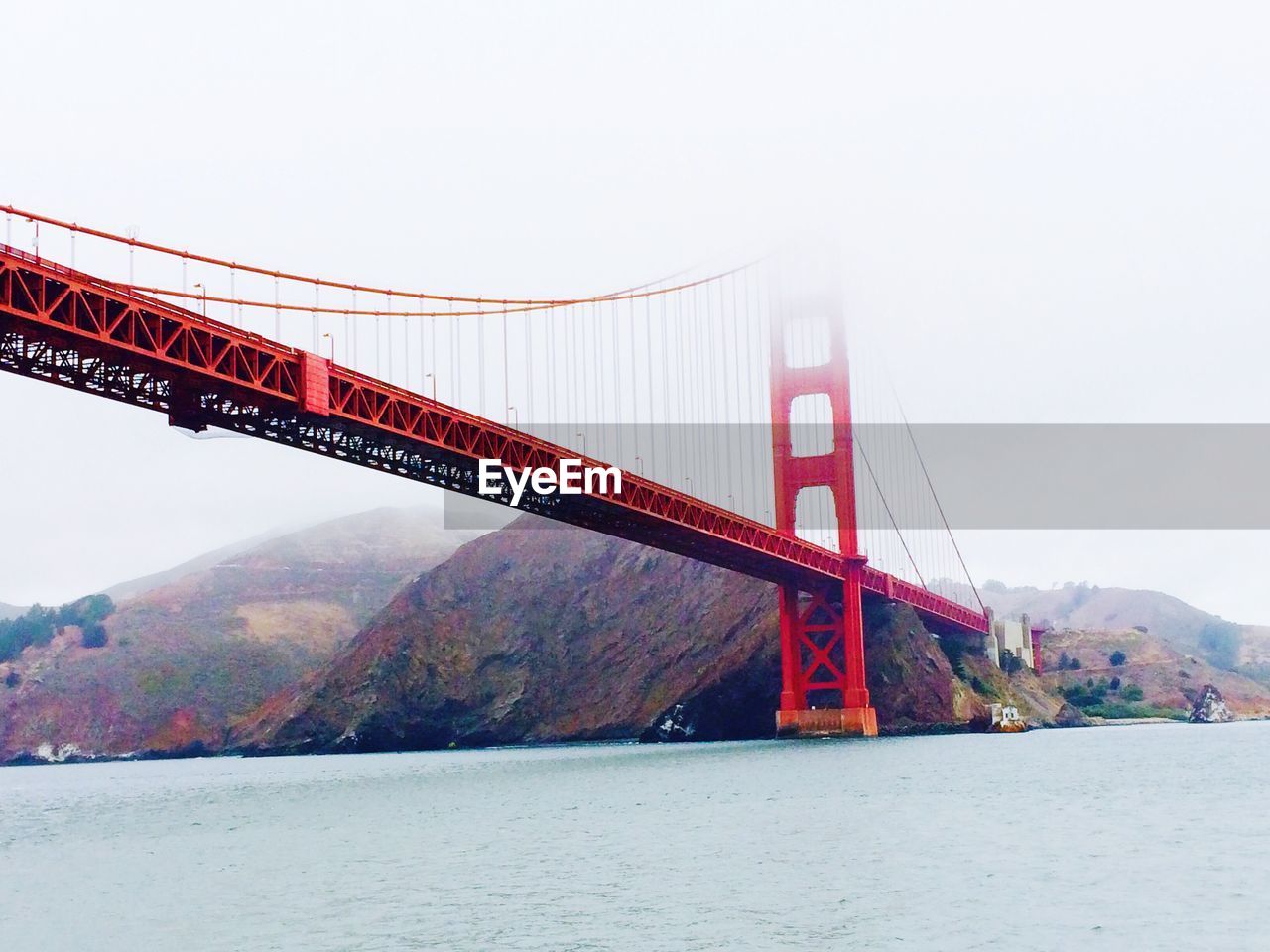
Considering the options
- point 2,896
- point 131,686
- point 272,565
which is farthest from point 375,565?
point 2,896

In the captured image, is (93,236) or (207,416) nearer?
(93,236)

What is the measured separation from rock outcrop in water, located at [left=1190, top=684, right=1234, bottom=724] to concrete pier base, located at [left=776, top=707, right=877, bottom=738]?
202 feet

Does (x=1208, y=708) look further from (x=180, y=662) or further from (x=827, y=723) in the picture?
(x=180, y=662)

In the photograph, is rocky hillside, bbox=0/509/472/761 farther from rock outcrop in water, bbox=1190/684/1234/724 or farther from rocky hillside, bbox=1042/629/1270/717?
rock outcrop in water, bbox=1190/684/1234/724

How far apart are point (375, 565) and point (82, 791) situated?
4982 inches

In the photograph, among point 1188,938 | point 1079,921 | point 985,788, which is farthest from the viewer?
point 985,788

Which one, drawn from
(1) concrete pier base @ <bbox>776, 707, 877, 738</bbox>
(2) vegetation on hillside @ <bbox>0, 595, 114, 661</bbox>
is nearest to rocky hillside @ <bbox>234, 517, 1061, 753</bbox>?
(1) concrete pier base @ <bbox>776, 707, 877, 738</bbox>

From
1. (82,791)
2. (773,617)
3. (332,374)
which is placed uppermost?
(332,374)

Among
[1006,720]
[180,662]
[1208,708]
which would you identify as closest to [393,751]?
[1006,720]

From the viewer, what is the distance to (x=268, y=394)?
44.4 meters

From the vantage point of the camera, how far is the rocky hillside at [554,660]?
91.5 metres

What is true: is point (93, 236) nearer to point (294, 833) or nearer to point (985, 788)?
point (294, 833)

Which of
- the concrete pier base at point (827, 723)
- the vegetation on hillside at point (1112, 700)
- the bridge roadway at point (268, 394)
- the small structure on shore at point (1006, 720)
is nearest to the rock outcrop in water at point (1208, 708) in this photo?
the vegetation on hillside at point (1112, 700)

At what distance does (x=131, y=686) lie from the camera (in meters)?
145
